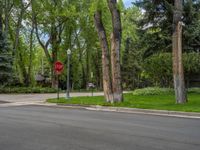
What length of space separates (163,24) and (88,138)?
26368 mm

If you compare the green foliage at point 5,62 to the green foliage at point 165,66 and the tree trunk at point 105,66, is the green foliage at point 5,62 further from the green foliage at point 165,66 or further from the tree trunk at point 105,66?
the tree trunk at point 105,66

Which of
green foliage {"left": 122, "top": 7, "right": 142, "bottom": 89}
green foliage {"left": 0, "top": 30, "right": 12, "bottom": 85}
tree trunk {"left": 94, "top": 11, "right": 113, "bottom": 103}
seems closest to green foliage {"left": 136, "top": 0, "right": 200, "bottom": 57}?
tree trunk {"left": 94, "top": 11, "right": 113, "bottom": 103}

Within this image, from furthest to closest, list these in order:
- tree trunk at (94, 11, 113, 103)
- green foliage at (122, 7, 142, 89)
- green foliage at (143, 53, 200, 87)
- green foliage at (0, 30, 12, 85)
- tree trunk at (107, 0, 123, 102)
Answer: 1. green foliage at (122, 7, 142, 89)
2. green foliage at (0, 30, 12, 85)
3. green foliage at (143, 53, 200, 87)
4. tree trunk at (94, 11, 113, 103)
5. tree trunk at (107, 0, 123, 102)

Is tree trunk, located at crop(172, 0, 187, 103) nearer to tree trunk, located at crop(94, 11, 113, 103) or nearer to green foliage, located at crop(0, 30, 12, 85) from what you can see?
tree trunk, located at crop(94, 11, 113, 103)

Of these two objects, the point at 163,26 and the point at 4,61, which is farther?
the point at 4,61

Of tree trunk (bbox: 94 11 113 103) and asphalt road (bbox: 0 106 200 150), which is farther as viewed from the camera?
tree trunk (bbox: 94 11 113 103)

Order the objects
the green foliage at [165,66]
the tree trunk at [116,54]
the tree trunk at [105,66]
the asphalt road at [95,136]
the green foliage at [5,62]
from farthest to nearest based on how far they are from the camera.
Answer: the green foliage at [5,62] → the green foliage at [165,66] → the tree trunk at [105,66] → the tree trunk at [116,54] → the asphalt road at [95,136]

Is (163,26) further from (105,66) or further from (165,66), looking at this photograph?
(105,66)

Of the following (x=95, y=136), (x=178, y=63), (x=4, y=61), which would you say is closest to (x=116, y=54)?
(x=178, y=63)

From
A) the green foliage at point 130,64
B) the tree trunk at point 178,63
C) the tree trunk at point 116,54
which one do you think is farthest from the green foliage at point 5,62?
the green foliage at point 130,64

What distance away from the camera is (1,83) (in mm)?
42688

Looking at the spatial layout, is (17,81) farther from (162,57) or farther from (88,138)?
(88,138)

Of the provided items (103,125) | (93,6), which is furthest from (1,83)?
(103,125)

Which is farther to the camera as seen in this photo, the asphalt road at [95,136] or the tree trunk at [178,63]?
the tree trunk at [178,63]
